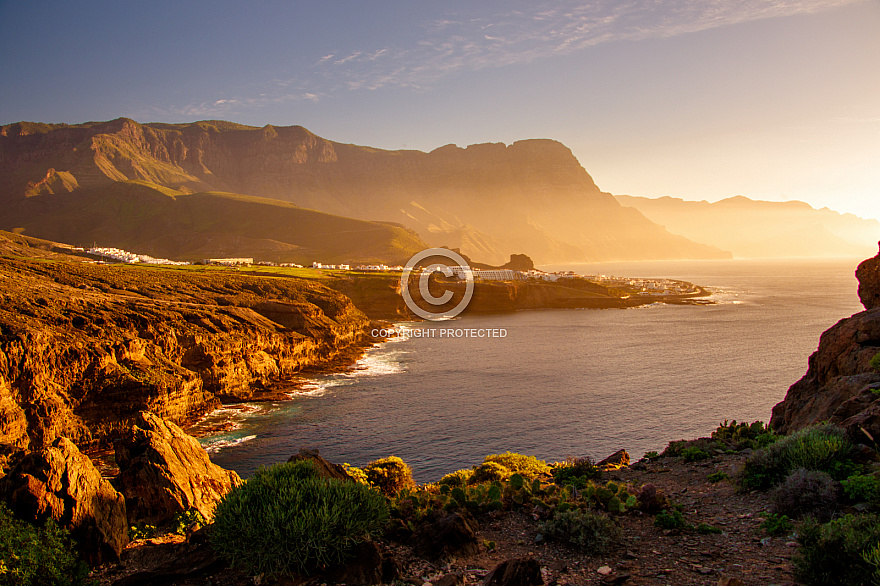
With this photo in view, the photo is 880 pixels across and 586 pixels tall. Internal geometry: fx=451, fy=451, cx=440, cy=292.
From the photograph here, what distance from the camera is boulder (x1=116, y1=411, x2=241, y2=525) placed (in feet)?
A: 44.7

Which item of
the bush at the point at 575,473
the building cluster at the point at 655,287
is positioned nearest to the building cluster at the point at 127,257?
the bush at the point at 575,473

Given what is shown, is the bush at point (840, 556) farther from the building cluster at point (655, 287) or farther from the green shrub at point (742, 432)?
the building cluster at point (655, 287)

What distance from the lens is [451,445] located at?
116ft

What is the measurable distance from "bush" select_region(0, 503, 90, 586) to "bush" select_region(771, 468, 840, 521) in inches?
651

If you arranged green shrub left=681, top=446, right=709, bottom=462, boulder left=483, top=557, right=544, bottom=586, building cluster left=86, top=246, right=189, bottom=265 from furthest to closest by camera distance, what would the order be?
1. building cluster left=86, top=246, right=189, bottom=265
2. green shrub left=681, top=446, right=709, bottom=462
3. boulder left=483, top=557, right=544, bottom=586

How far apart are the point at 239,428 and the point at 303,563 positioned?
111 feet

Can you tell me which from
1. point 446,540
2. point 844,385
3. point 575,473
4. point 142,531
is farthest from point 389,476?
point 844,385

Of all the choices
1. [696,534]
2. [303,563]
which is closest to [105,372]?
[303,563]

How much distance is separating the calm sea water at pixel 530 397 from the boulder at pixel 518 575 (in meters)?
21.5

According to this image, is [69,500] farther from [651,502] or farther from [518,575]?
[651,502]

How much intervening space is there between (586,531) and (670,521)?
9.09ft

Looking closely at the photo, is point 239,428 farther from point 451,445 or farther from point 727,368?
point 727,368

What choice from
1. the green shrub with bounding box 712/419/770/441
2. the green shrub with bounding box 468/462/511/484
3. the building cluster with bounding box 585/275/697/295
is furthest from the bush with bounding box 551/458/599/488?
the building cluster with bounding box 585/275/697/295

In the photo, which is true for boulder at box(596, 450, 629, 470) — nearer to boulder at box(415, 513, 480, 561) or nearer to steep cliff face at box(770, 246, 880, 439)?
steep cliff face at box(770, 246, 880, 439)
